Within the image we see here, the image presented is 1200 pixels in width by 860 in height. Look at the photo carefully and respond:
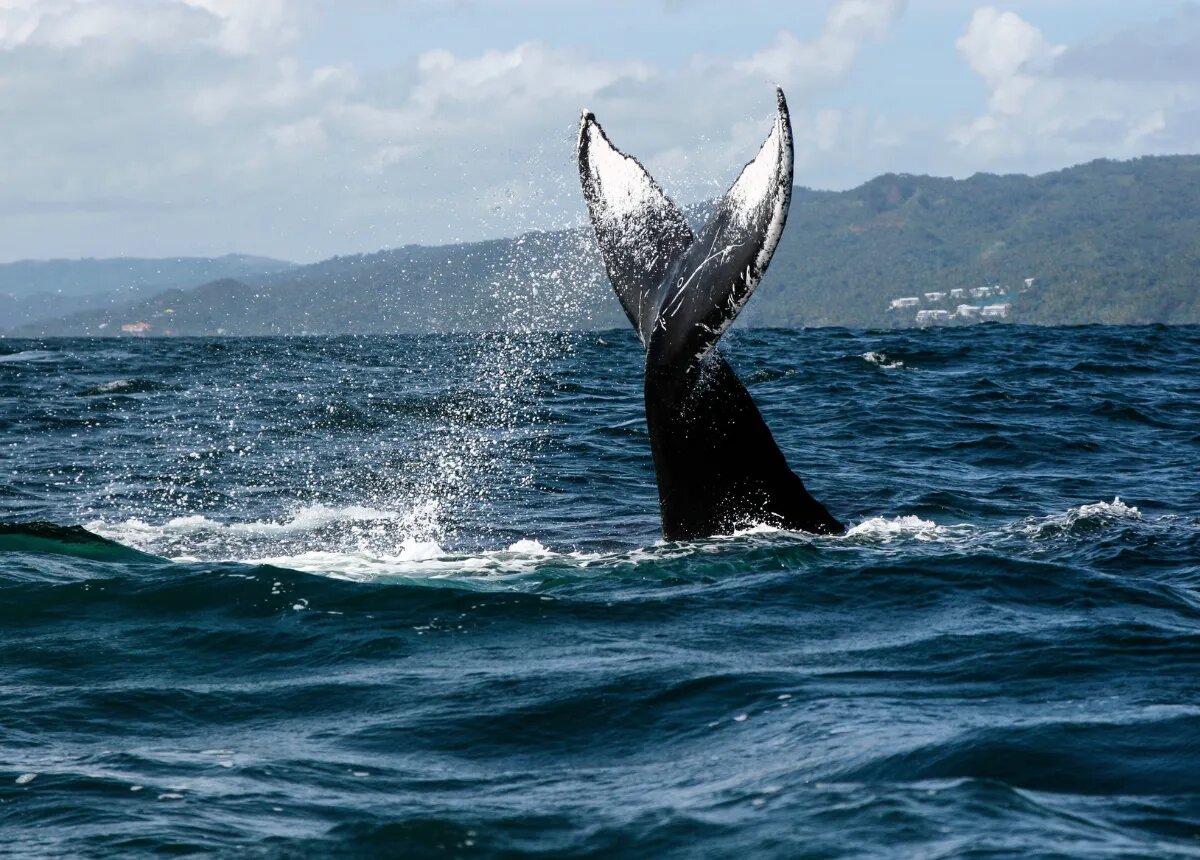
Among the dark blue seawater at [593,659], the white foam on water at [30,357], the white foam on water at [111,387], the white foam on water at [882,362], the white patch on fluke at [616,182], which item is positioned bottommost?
Answer: the dark blue seawater at [593,659]

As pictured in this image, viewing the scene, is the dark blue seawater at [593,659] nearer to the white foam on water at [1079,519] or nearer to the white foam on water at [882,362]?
the white foam on water at [1079,519]

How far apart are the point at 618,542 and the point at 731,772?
5028 millimetres

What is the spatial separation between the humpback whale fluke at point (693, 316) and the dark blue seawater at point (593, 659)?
1.19 feet

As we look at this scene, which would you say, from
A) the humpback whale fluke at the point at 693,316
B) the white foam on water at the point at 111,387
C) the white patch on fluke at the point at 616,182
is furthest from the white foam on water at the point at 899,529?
the white foam on water at the point at 111,387

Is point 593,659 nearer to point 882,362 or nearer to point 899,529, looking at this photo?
point 899,529

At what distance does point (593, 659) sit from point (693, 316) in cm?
224

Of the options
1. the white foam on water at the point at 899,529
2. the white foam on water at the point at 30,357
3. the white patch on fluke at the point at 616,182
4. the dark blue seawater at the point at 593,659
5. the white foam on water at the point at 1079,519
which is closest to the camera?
the dark blue seawater at the point at 593,659

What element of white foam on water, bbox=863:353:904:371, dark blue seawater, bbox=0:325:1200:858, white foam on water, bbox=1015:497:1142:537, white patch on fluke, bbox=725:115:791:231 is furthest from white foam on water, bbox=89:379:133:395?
white patch on fluke, bbox=725:115:791:231

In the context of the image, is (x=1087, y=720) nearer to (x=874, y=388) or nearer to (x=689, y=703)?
(x=689, y=703)

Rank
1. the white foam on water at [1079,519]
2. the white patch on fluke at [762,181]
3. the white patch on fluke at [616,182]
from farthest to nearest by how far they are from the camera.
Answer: the white foam on water at [1079,519] → the white patch on fluke at [616,182] → the white patch on fluke at [762,181]

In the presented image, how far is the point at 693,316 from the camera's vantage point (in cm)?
793

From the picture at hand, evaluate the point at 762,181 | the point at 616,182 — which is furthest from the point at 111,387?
the point at 762,181

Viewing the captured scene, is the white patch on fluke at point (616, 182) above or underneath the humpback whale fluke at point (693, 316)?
above

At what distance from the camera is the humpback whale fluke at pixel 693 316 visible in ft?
25.1
